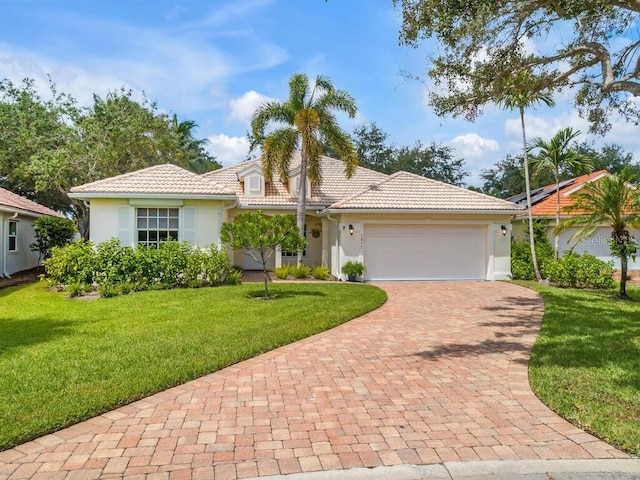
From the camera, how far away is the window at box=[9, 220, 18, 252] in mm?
18141

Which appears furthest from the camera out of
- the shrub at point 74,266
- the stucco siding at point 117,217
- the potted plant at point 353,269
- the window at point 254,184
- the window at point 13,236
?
the window at point 254,184

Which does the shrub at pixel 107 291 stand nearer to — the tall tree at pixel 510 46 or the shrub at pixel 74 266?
the shrub at pixel 74 266

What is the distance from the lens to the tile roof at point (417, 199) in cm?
1689

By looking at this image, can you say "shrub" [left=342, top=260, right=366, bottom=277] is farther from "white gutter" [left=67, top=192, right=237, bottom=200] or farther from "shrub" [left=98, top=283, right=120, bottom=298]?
"shrub" [left=98, top=283, right=120, bottom=298]

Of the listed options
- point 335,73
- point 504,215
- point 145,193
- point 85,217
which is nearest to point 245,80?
point 335,73

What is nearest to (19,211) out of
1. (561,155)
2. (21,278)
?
(21,278)

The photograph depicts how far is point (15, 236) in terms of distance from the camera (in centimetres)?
1856

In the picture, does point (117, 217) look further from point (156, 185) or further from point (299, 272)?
point (299, 272)

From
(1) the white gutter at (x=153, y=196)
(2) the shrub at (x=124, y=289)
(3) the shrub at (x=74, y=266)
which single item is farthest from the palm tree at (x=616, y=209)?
(3) the shrub at (x=74, y=266)

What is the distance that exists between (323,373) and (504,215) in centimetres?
1426

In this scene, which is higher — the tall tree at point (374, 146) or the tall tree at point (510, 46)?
the tall tree at point (374, 146)

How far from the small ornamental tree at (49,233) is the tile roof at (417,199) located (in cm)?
1215

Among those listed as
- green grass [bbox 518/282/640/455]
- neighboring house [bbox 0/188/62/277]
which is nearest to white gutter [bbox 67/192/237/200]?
neighboring house [bbox 0/188/62/277]

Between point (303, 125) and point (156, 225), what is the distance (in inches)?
276
